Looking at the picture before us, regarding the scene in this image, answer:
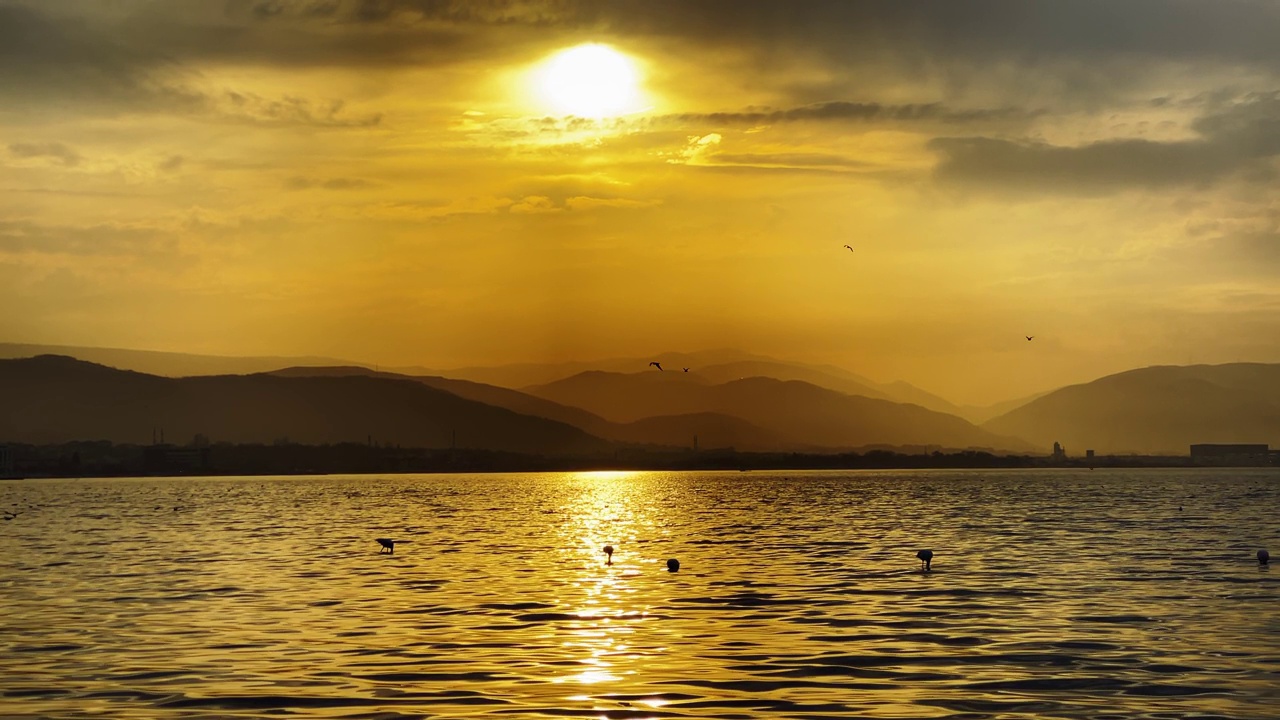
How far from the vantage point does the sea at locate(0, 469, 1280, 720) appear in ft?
100

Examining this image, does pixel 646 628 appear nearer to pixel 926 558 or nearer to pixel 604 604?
pixel 604 604

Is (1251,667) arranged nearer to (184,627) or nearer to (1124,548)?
(184,627)

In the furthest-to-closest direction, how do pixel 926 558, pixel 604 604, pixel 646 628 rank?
1. pixel 926 558
2. pixel 604 604
3. pixel 646 628

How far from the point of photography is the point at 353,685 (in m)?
32.4

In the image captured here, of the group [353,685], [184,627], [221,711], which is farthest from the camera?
[184,627]

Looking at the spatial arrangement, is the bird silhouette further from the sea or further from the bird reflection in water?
the bird reflection in water

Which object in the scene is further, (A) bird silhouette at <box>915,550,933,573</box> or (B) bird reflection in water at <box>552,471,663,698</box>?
(A) bird silhouette at <box>915,550,933,573</box>

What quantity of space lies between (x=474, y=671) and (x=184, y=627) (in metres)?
13.4

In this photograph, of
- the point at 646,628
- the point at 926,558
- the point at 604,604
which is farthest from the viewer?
the point at 926,558

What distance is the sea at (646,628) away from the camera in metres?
30.6

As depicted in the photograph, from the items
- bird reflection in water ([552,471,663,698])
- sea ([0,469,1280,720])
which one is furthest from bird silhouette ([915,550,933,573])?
bird reflection in water ([552,471,663,698])

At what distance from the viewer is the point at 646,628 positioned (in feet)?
138

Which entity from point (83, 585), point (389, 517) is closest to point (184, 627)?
point (83, 585)

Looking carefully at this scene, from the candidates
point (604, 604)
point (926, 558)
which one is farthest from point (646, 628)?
point (926, 558)
